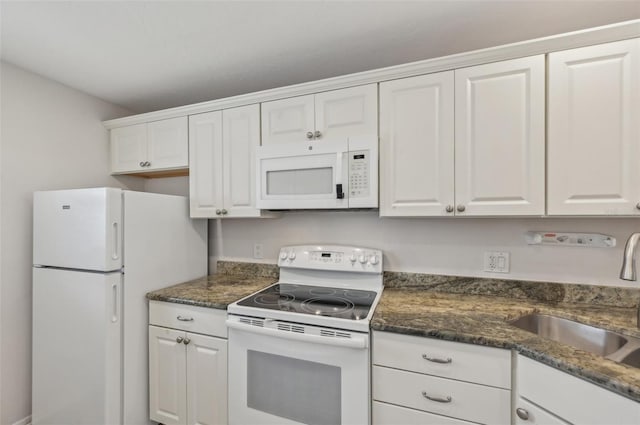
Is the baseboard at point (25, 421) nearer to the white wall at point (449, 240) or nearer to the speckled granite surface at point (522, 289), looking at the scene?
the white wall at point (449, 240)

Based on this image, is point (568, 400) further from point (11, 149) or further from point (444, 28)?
point (11, 149)

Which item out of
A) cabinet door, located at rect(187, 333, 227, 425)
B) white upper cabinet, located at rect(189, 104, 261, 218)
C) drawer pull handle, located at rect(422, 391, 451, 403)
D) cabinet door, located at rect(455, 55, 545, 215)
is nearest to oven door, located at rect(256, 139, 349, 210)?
white upper cabinet, located at rect(189, 104, 261, 218)

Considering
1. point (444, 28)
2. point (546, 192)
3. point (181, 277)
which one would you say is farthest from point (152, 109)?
point (546, 192)

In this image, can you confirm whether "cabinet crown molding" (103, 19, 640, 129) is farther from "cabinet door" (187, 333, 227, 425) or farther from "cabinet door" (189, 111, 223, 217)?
"cabinet door" (187, 333, 227, 425)

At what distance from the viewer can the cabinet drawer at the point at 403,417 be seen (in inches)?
49.2

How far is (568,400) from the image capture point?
0.99m

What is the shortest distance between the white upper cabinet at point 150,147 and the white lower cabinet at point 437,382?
184cm

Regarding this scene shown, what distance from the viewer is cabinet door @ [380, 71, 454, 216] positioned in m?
1.55

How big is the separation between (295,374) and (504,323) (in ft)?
3.35

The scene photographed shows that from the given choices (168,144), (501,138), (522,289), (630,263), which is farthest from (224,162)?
(630,263)

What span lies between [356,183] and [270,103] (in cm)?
78

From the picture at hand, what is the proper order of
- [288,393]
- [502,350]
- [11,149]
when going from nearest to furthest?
[502,350] < [288,393] < [11,149]

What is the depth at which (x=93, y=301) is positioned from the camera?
5.49ft

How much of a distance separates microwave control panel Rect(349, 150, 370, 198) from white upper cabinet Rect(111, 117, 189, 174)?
1.24 meters
